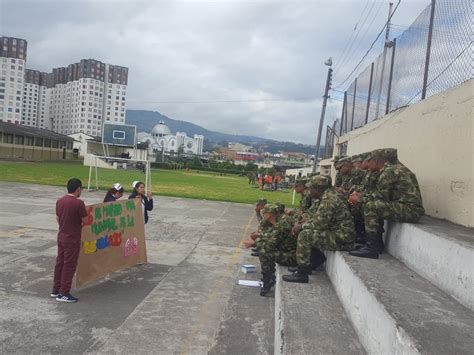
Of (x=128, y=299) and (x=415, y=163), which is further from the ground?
(x=415, y=163)

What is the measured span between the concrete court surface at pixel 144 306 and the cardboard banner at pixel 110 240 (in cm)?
18

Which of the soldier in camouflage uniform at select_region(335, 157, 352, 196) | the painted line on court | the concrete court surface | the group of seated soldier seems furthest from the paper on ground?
the soldier in camouflage uniform at select_region(335, 157, 352, 196)

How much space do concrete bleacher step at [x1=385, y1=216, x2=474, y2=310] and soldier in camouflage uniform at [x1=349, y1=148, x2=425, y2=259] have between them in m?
0.18

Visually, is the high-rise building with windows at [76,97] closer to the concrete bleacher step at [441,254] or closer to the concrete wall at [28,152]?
the concrete wall at [28,152]

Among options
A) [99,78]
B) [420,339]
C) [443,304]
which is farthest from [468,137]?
[99,78]

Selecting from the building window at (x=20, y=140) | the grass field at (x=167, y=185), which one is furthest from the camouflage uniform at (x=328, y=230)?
the building window at (x=20, y=140)

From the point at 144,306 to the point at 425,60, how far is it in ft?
20.4

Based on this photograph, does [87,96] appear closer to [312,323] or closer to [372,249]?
[372,249]

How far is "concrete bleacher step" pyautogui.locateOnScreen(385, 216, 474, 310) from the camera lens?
3.55 meters

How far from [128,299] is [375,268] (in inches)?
127

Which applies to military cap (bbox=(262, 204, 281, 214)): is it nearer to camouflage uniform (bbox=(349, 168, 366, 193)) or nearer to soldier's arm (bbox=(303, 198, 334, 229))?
soldier's arm (bbox=(303, 198, 334, 229))

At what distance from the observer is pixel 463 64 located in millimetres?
5941

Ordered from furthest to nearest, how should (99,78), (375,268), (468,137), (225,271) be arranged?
(99,78), (225,271), (468,137), (375,268)

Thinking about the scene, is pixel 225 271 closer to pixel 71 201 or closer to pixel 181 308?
pixel 181 308
